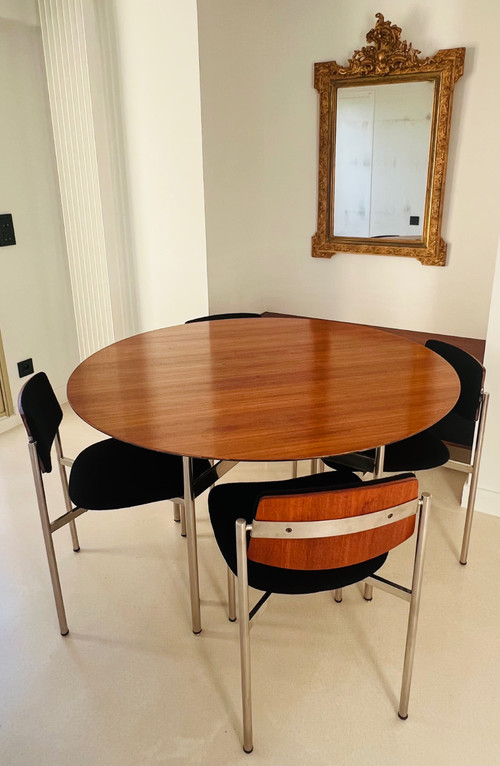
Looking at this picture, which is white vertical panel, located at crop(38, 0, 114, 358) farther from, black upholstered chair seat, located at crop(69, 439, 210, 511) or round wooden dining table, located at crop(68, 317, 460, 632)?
black upholstered chair seat, located at crop(69, 439, 210, 511)

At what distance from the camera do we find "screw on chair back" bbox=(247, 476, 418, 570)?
4.44 feet

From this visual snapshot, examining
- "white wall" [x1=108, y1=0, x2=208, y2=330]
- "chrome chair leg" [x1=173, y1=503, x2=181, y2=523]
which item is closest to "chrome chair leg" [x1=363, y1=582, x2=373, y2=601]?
"chrome chair leg" [x1=173, y1=503, x2=181, y2=523]

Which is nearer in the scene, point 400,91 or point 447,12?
point 447,12

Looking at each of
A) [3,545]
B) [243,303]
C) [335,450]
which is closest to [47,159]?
[243,303]

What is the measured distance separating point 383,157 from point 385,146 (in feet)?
0.18

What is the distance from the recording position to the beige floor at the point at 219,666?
5.38 feet

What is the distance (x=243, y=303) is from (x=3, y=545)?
6.32ft

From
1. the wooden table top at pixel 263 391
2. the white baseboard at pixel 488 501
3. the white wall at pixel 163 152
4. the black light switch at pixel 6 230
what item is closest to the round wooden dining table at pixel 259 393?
the wooden table top at pixel 263 391

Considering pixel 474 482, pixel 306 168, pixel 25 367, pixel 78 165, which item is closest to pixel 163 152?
pixel 78 165

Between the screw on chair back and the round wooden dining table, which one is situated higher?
the round wooden dining table

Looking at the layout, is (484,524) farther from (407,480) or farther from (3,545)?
(3,545)

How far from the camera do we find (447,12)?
2.91 m

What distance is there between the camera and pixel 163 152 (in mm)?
3270

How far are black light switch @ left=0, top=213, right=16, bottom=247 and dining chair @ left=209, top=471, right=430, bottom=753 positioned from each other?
2416 mm
